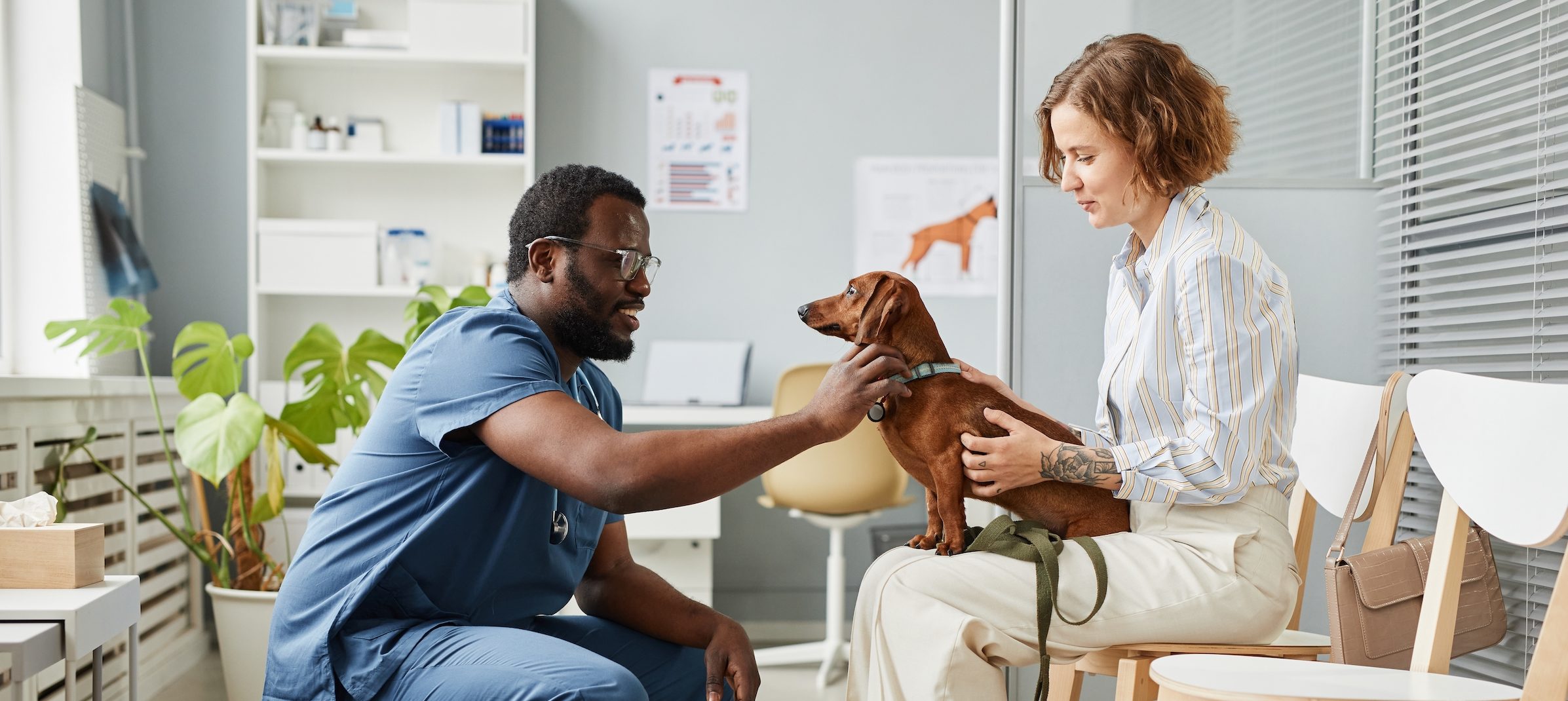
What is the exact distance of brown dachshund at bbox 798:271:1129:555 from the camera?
1406 mm

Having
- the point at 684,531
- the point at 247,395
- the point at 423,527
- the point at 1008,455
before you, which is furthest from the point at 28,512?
the point at 684,531

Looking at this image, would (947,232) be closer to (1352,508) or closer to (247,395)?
(247,395)

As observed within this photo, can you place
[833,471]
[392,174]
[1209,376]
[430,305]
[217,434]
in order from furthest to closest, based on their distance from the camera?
[392,174] < [833,471] < [430,305] < [217,434] < [1209,376]

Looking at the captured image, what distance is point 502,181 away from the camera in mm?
3744

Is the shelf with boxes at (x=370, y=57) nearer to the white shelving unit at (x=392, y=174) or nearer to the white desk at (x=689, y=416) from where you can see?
the white shelving unit at (x=392, y=174)

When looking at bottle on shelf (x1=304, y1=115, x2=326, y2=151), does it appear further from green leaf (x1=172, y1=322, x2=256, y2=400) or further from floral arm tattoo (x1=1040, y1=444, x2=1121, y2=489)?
floral arm tattoo (x1=1040, y1=444, x2=1121, y2=489)

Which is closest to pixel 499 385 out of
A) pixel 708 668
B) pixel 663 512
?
pixel 708 668

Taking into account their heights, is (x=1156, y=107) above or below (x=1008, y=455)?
above

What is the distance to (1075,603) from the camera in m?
1.33

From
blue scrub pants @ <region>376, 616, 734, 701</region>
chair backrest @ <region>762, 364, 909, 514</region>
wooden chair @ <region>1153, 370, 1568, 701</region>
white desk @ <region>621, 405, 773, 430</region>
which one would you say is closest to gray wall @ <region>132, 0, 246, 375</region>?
white desk @ <region>621, 405, 773, 430</region>

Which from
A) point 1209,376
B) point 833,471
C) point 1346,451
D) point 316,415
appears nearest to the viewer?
point 1209,376

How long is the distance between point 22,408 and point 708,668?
176 cm

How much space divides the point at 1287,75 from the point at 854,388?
59.0 inches

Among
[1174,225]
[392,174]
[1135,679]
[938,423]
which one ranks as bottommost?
[1135,679]
